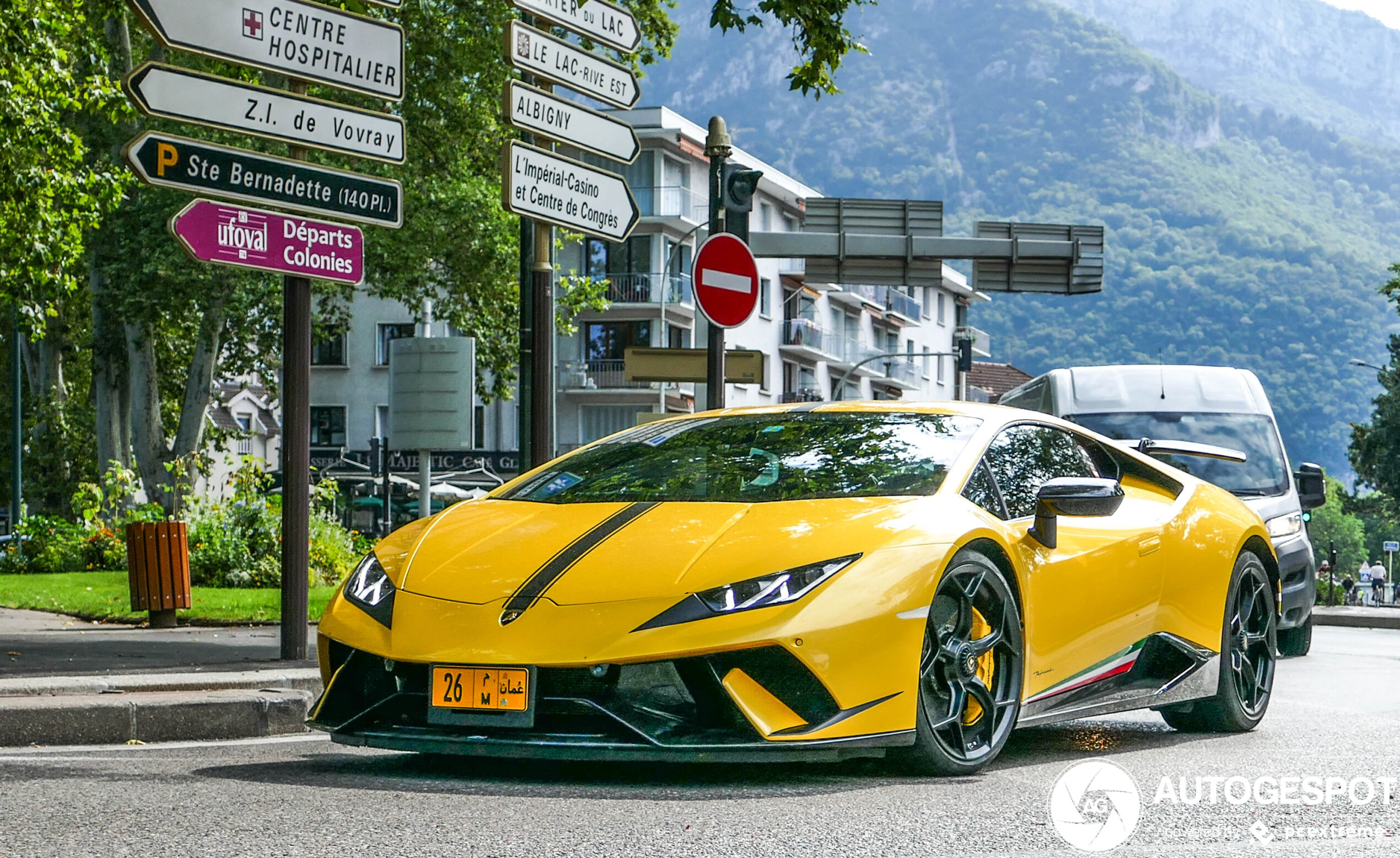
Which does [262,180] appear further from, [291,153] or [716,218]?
[716,218]

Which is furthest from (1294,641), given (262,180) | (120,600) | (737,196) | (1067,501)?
(120,600)

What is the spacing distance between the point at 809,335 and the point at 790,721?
66.4 metres

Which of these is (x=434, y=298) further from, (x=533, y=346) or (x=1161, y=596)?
(x=1161, y=596)

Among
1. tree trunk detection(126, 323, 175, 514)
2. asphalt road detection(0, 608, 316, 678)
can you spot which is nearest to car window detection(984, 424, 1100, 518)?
asphalt road detection(0, 608, 316, 678)

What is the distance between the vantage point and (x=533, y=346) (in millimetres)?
10922

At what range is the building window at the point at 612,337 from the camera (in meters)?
60.0

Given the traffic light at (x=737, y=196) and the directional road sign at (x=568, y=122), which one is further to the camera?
the traffic light at (x=737, y=196)

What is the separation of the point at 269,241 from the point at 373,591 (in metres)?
4.16

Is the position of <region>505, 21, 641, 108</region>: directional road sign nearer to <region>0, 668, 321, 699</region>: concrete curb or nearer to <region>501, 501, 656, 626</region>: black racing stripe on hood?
<region>0, 668, 321, 699</region>: concrete curb

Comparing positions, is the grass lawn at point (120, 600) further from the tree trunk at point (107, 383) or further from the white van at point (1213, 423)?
the tree trunk at point (107, 383)

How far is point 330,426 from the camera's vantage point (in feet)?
210

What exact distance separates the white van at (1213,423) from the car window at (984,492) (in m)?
7.30

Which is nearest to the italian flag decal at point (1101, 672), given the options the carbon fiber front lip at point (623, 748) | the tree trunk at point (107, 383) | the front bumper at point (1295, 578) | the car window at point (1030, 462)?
the car window at point (1030, 462)

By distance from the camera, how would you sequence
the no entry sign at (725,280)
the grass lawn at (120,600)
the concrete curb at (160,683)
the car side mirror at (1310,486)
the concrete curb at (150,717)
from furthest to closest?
the grass lawn at (120,600), the car side mirror at (1310,486), the no entry sign at (725,280), the concrete curb at (160,683), the concrete curb at (150,717)
